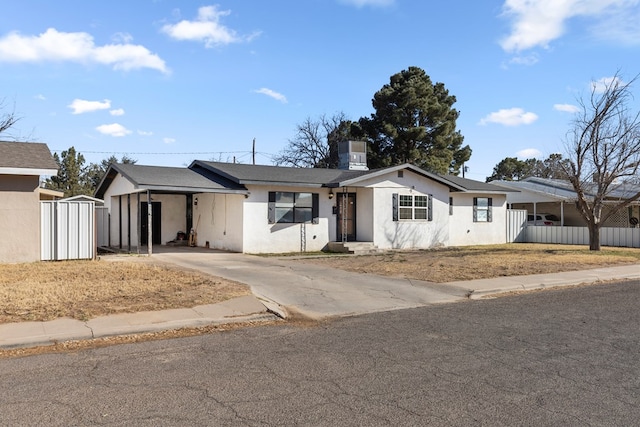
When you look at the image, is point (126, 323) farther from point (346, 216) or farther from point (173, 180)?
point (346, 216)

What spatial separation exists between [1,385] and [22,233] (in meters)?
11.9

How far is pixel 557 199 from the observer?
106 ft

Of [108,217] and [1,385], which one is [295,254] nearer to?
[108,217]

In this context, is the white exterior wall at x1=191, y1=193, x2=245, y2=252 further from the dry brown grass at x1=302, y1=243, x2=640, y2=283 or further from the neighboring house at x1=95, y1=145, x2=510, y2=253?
the dry brown grass at x1=302, y1=243, x2=640, y2=283

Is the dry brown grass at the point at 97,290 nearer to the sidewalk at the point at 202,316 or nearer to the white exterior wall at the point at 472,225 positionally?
the sidewalk at the point at 202,316

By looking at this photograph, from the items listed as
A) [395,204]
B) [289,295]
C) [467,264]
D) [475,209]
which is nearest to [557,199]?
[475,209]

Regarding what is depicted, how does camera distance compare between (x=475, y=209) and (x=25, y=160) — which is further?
(x=475, y=209)

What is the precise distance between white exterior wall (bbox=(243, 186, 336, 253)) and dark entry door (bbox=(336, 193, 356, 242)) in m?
0.42

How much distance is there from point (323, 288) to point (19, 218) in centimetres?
997

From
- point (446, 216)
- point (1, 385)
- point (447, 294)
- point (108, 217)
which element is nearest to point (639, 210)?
point (446, 216)

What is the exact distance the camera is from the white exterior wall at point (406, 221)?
76.1ft

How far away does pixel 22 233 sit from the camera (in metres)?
15.5

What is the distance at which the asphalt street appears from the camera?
4414 millimetres

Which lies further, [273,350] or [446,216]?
[446,216]
